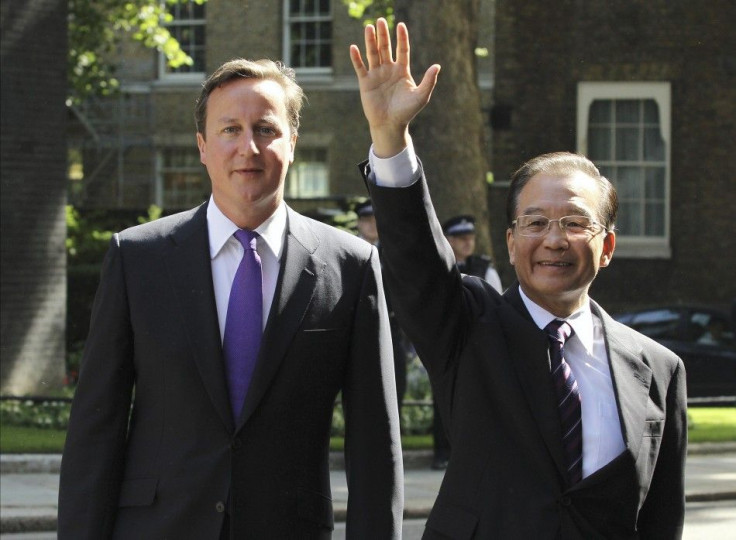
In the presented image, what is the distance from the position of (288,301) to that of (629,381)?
967 mm

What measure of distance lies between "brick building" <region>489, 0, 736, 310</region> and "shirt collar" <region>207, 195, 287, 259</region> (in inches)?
826

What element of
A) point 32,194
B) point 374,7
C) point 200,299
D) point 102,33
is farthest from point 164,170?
point 200,299

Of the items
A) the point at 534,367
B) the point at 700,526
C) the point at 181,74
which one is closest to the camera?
the point at 534,367

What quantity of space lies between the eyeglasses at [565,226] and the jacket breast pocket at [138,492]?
1.20 meters

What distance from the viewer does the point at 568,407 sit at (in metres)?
3.67

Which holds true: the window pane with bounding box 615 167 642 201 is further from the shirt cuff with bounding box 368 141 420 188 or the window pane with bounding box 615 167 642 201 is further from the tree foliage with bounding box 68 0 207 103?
the shirt cuff with bounding box 368 141 420 188

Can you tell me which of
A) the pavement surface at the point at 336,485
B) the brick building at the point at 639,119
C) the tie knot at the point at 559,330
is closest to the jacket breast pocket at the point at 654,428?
the tie knot at the point at 559,330

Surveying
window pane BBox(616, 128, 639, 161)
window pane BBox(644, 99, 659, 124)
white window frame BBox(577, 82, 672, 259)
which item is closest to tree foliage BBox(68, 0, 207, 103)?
white window frame BBox(577, 82, 672, 259)

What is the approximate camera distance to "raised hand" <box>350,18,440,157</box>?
11.8 feet

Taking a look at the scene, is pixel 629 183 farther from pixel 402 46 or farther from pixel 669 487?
pixel 402 46

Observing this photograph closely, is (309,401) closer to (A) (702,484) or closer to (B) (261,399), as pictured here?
(B) (261,399)

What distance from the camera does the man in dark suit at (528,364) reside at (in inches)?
142

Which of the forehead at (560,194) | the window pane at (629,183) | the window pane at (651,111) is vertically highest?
the window pane at (651,111)

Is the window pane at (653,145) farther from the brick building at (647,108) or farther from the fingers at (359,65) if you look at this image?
the fingers at (359,65)
